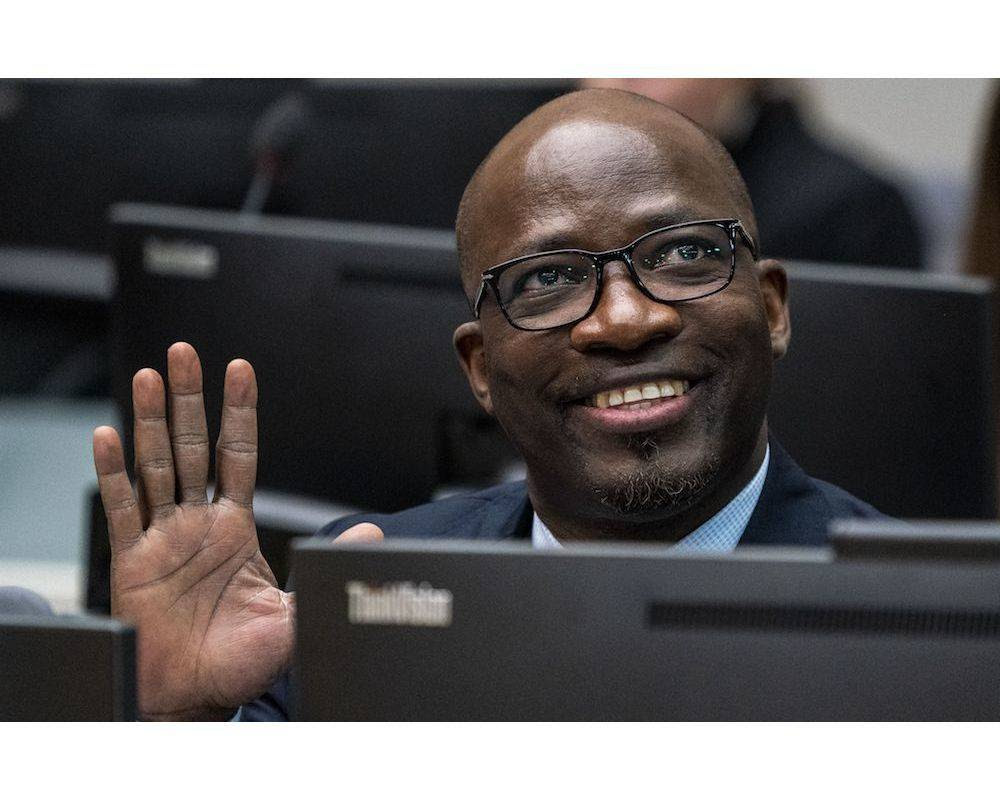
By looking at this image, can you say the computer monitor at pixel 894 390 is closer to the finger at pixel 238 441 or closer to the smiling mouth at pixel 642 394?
the smiling mouth at pixel 642 394

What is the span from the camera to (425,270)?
2047 mm

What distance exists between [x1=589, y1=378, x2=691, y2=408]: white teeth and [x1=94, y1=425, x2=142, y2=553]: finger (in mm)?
443

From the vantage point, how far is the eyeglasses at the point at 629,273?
1520 millimetres

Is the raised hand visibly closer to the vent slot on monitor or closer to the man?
the man

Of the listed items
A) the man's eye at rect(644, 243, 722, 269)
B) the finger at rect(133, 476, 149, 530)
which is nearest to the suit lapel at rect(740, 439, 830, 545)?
the man's eye at rect(644, 243, 722, 269)

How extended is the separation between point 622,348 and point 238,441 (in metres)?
0.37

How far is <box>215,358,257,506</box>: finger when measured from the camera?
1.53 meters

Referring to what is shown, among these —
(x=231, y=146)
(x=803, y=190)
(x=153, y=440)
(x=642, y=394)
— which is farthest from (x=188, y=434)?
(x=231, y=146)

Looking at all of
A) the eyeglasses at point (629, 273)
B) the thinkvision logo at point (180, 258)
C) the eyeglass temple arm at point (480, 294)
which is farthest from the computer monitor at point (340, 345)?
the eyeglasses at point (629, 273)

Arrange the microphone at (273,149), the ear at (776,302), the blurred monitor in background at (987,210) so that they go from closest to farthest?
the ear at (776,302) < the blurred monitor in background at (987,210) < the microphone at (273,149)

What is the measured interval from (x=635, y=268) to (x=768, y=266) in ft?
0.83

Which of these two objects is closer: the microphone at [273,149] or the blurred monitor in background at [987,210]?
the blurred monitor in background at [987,210]
